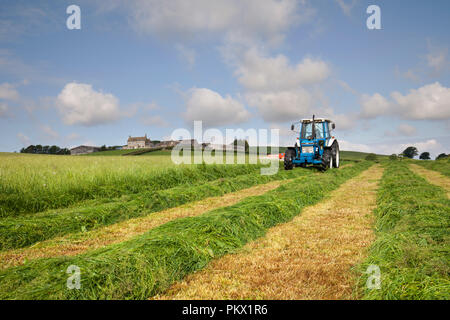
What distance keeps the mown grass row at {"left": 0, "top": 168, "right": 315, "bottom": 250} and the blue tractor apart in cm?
829

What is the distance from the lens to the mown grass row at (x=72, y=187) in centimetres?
701

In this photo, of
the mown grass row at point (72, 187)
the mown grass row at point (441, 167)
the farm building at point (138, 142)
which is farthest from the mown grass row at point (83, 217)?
the farm building at point (138, 142)

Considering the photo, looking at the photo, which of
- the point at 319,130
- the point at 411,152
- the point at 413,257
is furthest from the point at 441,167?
the point at 411,152

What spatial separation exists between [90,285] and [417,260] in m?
3.59

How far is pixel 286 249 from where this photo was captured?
13.7 feet

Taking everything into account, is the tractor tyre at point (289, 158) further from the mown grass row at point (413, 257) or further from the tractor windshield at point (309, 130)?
the mown grass row at point (413, 257)

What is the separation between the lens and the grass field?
286cm

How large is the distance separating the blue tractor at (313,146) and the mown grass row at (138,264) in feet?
39.3

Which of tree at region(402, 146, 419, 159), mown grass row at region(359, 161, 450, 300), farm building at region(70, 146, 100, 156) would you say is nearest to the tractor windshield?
mown grass row at region(359, 161, 450, 300)

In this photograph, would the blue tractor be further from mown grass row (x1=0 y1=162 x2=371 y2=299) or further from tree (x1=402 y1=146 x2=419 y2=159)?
tree (x1=402 y1=146 x2=419 y2=159)

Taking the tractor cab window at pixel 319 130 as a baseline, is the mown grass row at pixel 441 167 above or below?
below

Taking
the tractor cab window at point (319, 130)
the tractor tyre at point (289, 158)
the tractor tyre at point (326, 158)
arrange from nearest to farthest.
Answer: the tractor tyre at point (326, 158), the tractor cab window at point (319, 130), the tractor tyre at point (289, 158)
